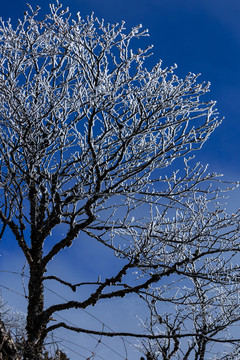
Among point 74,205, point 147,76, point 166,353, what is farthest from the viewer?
point 166,353

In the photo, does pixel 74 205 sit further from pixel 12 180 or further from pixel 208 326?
pixel 208 326

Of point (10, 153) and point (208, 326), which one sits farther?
point (208, 326)

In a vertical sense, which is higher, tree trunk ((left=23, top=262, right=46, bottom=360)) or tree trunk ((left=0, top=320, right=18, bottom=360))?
tree trunk ((left=23, top=262, right=46, bottom=360))

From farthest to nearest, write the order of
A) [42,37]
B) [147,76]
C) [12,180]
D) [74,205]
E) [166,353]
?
[166,353], [42,37], [74,205], [12,180], [147,76]

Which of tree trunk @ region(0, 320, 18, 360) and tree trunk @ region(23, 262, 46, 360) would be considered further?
tree trunk @ region(23, 262, 46, 360)

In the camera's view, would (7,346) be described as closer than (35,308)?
→ Yes

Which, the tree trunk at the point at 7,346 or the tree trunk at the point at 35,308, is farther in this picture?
the tree trunk at the point at 35,308

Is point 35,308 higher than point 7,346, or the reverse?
point 35,308

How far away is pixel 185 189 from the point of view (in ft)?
18.7

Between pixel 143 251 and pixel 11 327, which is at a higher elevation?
pixel 143 251

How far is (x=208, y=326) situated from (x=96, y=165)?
21.0 ft

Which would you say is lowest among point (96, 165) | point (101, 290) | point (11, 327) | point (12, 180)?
point (11, 327)

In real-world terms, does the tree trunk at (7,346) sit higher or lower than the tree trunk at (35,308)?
lower

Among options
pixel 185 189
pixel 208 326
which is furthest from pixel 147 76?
pixel 208 326
